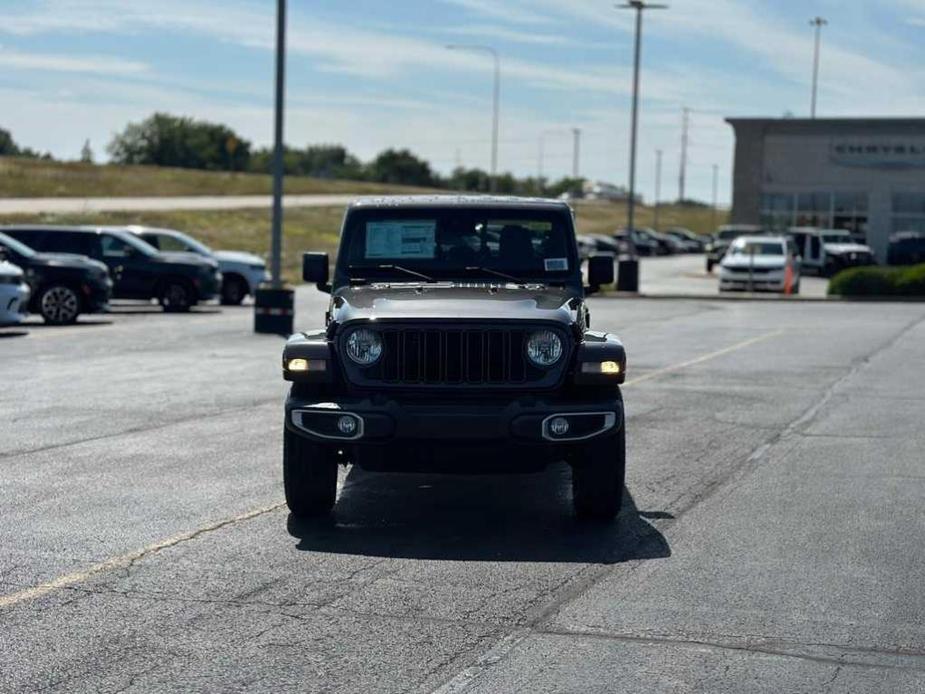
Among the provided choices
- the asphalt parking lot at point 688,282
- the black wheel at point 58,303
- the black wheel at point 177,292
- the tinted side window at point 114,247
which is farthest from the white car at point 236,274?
the asphalt parking lot at point 688,282

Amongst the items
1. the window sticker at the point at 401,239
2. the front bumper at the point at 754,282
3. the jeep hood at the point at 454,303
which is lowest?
the front bumper at the point at 754,282

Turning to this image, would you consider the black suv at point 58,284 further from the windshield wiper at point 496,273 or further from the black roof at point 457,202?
the windshield wiper at point 496,273

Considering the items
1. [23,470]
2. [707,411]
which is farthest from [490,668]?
[707,411]

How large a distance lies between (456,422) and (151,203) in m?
68.8

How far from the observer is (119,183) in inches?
3366

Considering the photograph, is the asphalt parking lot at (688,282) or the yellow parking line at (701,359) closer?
the yellow parking line at (701,359)

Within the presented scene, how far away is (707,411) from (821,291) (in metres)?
34.4

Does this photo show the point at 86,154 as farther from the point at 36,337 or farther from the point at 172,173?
the point at 36,337

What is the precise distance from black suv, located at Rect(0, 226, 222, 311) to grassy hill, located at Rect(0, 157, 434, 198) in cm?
4394

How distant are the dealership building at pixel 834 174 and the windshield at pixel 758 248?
26.7 metres

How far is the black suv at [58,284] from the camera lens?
25844mm

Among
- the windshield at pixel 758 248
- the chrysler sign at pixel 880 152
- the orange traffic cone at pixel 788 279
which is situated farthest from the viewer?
the chrysler sign at pixel 880 152

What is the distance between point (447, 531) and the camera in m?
8.70

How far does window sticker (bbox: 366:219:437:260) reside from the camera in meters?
10.3
